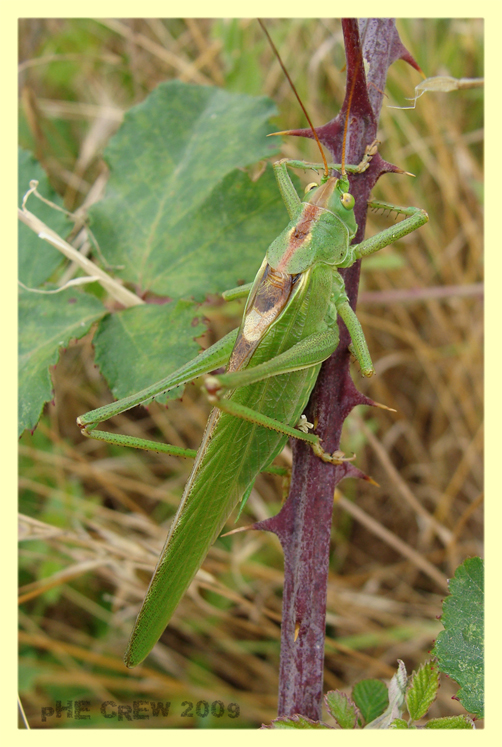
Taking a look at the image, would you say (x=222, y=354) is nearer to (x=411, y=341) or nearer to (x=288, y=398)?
(x=288, y=398)

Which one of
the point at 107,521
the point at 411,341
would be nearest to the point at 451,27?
the point at 411,341

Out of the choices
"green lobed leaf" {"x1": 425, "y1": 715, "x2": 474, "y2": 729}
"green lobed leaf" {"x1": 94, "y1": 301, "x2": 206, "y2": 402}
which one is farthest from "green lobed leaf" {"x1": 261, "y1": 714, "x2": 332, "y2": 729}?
"green lobed leaf" {"x1": 94, "y1": 301, "x2": 206, "y2": 402}

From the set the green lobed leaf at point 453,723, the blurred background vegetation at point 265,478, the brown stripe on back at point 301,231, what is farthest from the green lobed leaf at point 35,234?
the green lobed leaf at point 453,723

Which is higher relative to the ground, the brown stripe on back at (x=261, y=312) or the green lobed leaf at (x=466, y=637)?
the brown stripe on back at (x=261, y=312)

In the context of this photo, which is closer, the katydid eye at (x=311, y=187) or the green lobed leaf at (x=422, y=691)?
the green lobed leaf at (x=422, y=691)

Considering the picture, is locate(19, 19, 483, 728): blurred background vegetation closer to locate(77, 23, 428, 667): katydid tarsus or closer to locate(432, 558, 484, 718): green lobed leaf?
locate(77, 23, 428, 667): katydid tarsus

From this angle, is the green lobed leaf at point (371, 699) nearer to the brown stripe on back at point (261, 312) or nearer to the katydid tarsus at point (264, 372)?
the katydid tarsus at point (264, 372)

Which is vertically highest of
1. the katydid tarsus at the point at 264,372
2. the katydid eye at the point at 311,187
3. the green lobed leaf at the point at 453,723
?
the katydid eye at the point at 311,187
